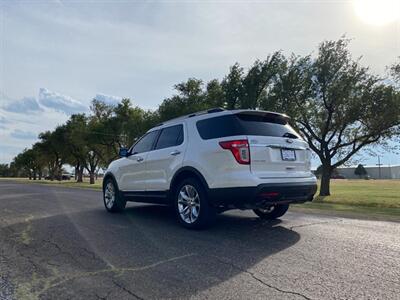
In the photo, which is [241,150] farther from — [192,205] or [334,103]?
[334,103]

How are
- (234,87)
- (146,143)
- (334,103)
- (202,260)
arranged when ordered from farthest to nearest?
(234,87) < (334,103) < (146,143) < (202,260)

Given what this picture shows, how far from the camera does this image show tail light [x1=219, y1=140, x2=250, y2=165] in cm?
552

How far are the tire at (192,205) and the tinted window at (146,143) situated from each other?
1557mm

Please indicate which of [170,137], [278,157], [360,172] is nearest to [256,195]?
[278,157]

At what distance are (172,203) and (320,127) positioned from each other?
57.3ft

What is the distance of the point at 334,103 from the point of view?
21016 millimetres

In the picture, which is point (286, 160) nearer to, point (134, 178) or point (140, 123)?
point (134, 178)

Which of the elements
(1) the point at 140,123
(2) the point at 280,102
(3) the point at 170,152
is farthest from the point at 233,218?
→ (1) the point at 140,123

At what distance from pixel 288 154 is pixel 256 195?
1.11 meters

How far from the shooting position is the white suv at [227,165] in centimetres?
553

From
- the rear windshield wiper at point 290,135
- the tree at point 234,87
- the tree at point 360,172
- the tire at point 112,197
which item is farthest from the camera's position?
the tree at point 360,172

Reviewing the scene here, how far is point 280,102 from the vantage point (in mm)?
22438

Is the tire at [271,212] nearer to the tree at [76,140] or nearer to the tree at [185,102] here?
the tree at [185,102]

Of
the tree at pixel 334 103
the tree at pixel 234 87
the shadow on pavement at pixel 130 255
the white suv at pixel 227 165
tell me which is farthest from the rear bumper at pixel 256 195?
the tree at pixel 234 87
